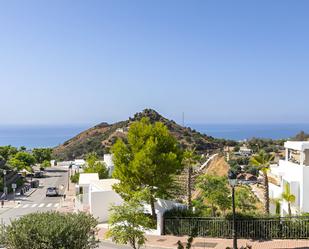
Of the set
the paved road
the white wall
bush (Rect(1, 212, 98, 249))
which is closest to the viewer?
bush (Rect(1, 212, 98, 249))

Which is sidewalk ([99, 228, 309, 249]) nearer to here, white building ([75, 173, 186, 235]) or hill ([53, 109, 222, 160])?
white building ([75, 173, 186, 235])

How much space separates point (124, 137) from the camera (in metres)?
109

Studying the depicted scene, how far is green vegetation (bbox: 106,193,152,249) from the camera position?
847 inches

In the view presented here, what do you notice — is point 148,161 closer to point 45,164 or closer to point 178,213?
point 178,213

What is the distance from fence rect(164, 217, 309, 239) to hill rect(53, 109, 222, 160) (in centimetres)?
7115

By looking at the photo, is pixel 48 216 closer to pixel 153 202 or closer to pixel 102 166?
pixel 153 202

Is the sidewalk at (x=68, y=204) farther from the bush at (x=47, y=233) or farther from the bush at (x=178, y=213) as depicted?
the bush at (x=47, y=233)

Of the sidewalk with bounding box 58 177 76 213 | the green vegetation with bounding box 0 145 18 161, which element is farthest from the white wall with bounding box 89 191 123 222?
the green vegetation with bounding box 0 145 18 161

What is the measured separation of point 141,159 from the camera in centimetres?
2817

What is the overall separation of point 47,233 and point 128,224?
743 cm

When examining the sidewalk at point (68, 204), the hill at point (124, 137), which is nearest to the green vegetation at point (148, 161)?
the sidewalk at point (68, 204)

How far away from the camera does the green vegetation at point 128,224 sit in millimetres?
21523

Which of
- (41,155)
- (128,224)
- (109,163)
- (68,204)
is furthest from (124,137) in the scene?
(128,224)

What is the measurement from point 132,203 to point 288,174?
1247 centimetres
